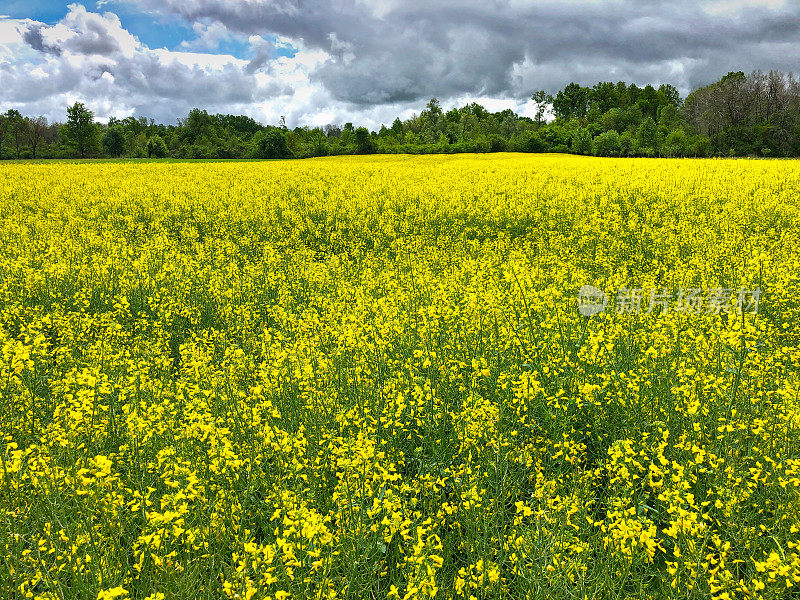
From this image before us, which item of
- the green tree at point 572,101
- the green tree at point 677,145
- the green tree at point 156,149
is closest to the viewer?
the green tree at point 677,145

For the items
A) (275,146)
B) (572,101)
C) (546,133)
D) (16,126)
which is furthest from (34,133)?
(572,101)

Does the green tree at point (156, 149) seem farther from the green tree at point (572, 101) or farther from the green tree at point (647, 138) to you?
the green tree at point (572, 101)

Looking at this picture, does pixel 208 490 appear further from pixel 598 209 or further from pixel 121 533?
pixel 598 209

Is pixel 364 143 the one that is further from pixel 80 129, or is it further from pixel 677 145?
pixel 80 129

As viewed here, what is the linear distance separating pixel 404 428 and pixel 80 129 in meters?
92.5

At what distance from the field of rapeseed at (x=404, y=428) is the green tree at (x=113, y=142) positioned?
85324mm

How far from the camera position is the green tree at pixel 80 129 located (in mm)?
76375

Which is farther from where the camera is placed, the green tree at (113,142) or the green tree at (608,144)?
the green tree at (113,142)

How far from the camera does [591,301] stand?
6.04 metres

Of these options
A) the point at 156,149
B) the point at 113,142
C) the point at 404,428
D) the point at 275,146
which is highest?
the point at 113,142

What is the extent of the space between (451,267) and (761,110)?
236 ft

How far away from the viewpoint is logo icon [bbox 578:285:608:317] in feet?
18.2

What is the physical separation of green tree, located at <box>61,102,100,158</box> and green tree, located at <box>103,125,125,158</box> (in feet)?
7.01

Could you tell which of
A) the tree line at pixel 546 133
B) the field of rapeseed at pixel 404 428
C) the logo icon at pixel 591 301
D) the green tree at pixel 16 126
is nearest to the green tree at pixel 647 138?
the tree line at pixel 546 133
